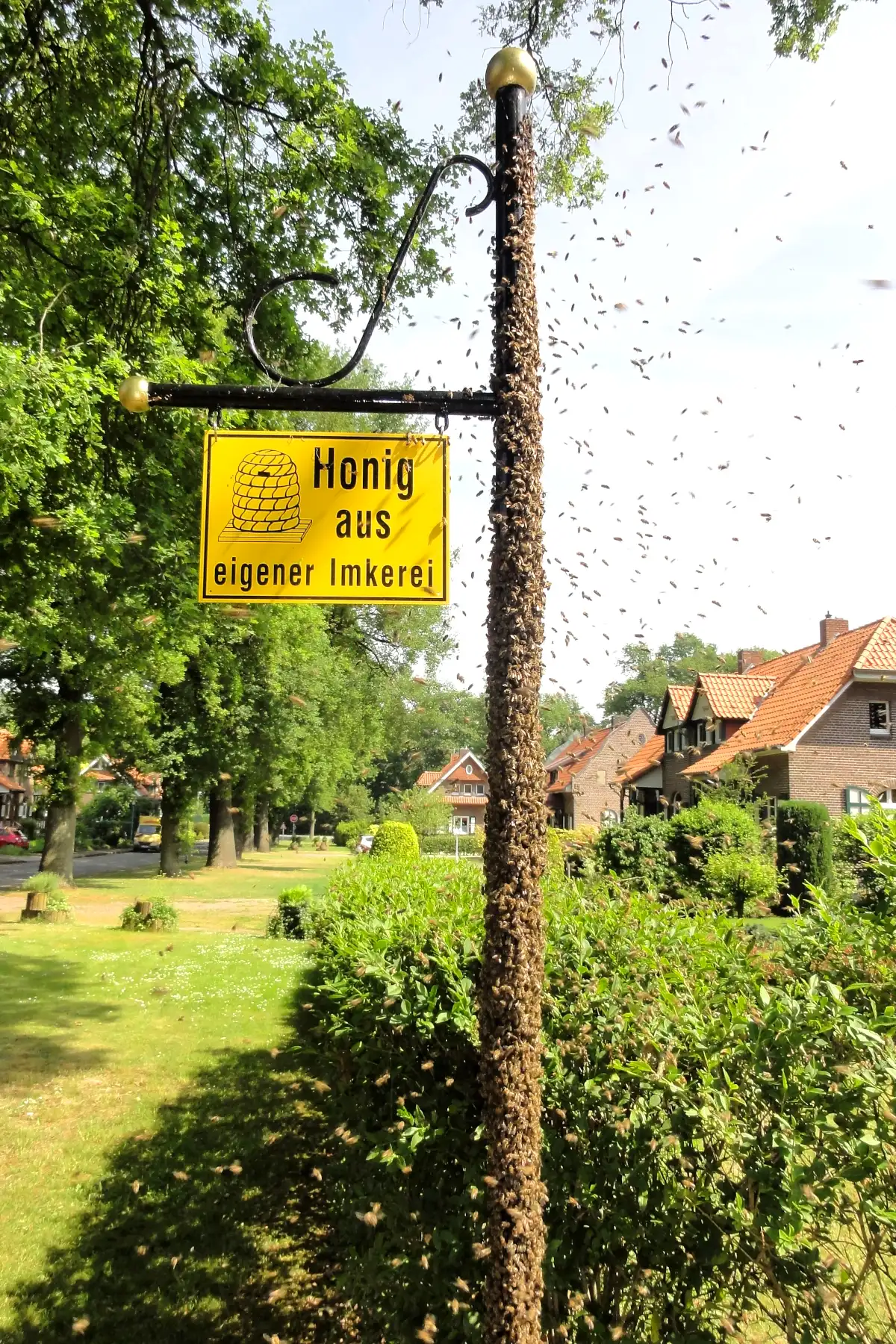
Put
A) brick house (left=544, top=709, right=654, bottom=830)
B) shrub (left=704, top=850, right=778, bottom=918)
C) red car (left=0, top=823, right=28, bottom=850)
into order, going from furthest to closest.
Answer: brick house (left=544, top=709, right=654, bottom=830), red car (left=0, top=823, right=28, bottom=850), shrub (left=704, top=850, right=778, bottom=918)

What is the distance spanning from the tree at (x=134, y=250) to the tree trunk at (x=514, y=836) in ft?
14.9

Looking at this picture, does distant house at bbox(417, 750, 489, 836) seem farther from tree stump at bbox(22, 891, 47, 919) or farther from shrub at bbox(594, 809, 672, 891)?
tree stump at bbox(22, 891, 47, 919)

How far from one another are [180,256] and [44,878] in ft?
50.8

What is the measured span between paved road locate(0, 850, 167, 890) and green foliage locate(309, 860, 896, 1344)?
26203 millimetres

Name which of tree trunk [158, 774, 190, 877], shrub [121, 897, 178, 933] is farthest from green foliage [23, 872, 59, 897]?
tree trunk [158, 774, 190, 877]

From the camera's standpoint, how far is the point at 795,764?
24.8 meters

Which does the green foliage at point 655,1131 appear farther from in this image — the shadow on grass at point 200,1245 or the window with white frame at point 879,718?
the window with white frame at point 879,718

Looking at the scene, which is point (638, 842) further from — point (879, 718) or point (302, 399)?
point (302, 399)

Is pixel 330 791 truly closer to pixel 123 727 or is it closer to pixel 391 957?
pixel 123 727

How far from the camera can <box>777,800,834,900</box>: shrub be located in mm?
20969

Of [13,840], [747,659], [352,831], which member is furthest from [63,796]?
[13,840]

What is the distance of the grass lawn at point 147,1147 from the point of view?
13.8ft

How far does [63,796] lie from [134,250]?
60.6 ft

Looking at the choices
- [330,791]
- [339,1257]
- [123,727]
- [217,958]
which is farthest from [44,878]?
[330,791]
